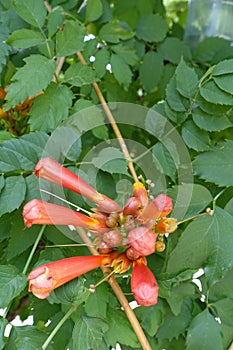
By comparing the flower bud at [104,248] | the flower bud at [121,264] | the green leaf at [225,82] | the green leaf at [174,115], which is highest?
the green leaf at [225,82]

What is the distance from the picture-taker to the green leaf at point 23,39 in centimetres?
96

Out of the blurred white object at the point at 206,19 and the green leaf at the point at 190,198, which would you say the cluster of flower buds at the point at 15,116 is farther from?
the blurred white object at the point at 206,19

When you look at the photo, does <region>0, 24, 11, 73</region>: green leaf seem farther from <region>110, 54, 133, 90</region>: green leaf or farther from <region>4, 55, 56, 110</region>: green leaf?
<region>110, 54, 133, 90</region>: green leaf

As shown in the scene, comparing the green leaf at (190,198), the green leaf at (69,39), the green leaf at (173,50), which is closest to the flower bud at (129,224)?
the green leaf at (190,198)

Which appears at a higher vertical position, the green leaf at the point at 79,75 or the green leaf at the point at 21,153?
the green leaf at the point at 79,75

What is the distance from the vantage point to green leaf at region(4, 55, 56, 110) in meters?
0.90

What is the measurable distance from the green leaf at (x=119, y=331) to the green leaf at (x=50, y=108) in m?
0.32

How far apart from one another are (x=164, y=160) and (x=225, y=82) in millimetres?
160

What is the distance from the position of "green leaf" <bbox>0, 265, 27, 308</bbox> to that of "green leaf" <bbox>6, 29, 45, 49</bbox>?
0.38 m

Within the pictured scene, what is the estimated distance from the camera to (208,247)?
828 mm

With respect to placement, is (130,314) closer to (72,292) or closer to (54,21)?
(72,292)

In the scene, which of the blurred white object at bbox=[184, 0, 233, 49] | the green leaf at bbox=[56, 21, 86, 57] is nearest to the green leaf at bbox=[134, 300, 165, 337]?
the green leaf at bbox=[56, 21, 86, 57]

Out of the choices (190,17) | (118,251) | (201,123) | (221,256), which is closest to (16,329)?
(118,251)

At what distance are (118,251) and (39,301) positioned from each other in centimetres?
25
